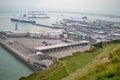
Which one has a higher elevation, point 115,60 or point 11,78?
point 115,60

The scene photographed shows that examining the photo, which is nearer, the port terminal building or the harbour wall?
the harbour wall

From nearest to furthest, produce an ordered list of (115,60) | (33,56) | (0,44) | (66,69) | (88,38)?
(115,60)
(66,69)
(33,56)
(0,44)
(88,38)

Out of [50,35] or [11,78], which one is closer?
[11,78]

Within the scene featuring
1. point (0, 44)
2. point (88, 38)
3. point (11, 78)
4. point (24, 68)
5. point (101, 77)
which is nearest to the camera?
point (101, 77)

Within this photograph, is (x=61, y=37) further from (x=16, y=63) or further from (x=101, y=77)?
(x=101, y=77)

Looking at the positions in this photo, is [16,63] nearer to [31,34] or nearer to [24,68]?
[24,68]

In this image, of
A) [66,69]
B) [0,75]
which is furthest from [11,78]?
[66,69]

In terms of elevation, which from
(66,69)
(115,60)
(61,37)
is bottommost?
(61,37)

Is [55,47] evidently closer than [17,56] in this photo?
No

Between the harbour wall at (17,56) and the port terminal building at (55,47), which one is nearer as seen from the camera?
the harbour wall at (17,56)
